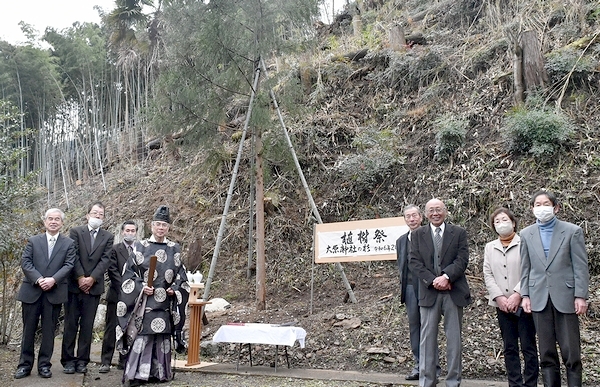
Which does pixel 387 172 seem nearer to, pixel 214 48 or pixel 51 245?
pixel 214 48

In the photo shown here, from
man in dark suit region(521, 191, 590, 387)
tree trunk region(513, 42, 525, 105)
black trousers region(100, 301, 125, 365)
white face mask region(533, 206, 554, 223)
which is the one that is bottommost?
black trousers region(100, 301, 125, 365)

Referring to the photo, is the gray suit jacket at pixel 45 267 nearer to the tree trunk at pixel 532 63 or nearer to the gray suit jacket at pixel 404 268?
the gray suit jacket at pixel 404 268

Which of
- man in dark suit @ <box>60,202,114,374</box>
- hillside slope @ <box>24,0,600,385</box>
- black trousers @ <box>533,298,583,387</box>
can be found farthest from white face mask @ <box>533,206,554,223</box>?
man in dark suit @ <box>60,202,114,374</box>

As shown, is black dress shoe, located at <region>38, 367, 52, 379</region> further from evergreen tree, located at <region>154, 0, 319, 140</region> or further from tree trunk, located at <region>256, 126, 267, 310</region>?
evergreen tree, located at <region>154, 0, 319, 140</region>

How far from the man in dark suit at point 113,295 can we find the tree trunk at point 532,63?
5840 millimetres

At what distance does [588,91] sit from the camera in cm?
691

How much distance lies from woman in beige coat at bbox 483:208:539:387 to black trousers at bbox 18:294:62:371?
3.67m

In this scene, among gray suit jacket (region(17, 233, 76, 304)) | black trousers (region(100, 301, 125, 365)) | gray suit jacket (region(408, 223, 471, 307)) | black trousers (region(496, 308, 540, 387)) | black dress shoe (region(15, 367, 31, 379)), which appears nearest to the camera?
black trousers (region(496, 308, 540, 387))

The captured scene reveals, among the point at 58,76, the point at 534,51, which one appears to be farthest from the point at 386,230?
the point at 58,76

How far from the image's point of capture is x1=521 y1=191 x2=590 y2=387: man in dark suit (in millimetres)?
3160

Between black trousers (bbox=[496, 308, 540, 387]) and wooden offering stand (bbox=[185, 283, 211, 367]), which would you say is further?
wooden offering stand (bbox=[185, 283, 211, 367])

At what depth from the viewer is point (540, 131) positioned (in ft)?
21.2

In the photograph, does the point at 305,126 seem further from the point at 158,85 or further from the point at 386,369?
the point at 386,369

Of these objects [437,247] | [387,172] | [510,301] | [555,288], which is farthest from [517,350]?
[387,172]
